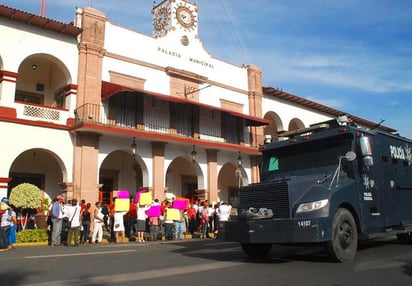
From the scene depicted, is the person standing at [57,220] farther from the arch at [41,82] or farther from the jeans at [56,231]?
the arch at [41,82]

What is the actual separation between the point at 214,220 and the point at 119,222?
15.6 ft

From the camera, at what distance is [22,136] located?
1698cm

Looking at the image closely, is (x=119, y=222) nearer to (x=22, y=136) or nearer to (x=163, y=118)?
(x=22, y=136)

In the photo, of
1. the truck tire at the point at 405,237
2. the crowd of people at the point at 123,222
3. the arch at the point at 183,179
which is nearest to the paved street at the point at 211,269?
the truck tire at the point at 405,237

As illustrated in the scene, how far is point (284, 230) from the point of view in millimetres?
7527

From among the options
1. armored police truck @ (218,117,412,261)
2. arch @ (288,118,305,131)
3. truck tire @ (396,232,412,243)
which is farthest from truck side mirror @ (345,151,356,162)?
arch @ (288,118,305,131)

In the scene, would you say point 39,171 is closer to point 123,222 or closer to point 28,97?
point 28,97

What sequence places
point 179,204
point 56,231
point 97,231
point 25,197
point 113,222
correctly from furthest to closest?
1. point 179,204
2. point 113,222
3. point 25,197
4. point 97,231
5. point 56,231

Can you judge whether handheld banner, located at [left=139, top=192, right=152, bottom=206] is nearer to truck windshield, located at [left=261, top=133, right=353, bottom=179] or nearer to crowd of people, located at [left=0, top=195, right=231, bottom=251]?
crowd of people, located at [left=0, top=195, right=231, bottom=251]

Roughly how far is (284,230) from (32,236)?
10.4 m

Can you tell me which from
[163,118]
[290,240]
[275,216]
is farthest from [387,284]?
[163,118]

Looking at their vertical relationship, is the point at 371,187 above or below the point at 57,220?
above

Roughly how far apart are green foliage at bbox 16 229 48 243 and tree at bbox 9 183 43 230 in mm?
1674

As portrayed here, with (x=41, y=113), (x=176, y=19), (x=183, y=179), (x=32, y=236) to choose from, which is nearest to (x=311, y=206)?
(x=32, y=236)
